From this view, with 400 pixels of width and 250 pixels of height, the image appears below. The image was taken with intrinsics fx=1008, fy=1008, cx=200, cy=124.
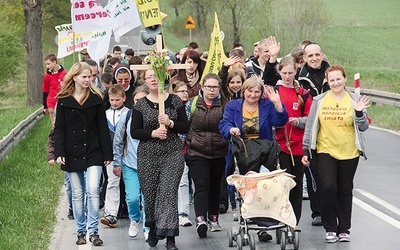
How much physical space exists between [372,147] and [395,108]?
22.7 feet

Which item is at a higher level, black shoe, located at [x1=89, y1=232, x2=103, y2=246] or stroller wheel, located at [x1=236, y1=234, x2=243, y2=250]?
stroller wheel, located at [x1=236, y1=234, x2=243, y2=250]

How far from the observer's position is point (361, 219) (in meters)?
11.5

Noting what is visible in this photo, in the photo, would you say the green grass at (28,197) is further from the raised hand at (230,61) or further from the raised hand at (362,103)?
the raised hand at (362,103)

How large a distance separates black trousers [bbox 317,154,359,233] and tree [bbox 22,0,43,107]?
21.4 metres

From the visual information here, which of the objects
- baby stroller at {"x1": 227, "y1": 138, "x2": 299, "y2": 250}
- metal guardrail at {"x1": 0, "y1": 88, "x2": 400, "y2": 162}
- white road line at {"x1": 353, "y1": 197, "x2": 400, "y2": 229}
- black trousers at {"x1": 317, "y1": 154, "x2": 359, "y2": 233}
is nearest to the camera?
baby stroller at {"x1": 227, "y1": 138, "x2": 299, "y2": 250}

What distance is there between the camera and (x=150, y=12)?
1599 cm

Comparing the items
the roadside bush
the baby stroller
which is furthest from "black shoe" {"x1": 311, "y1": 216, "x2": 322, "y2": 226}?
the roadside bush

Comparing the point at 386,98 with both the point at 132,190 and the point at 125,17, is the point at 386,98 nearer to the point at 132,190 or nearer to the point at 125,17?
the point at 125,17

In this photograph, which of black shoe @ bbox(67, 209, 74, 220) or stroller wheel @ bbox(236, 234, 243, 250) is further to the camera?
black shoe @ bbox(67, 209, 74, 220)

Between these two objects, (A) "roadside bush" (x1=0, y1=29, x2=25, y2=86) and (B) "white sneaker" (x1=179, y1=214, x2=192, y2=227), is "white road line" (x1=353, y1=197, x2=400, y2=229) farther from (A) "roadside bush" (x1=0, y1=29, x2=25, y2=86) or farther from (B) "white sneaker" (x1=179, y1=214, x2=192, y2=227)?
(A) "roadside bush" (x1=0, y1=29, x2=25, y2=86)

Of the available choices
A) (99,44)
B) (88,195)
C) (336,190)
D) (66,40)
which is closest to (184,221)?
(88,195)

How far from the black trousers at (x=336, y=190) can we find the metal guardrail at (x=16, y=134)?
568 centimetres

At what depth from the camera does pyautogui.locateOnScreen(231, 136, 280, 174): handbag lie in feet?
32.1

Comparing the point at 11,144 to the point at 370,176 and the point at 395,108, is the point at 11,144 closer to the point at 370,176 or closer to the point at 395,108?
the point at 370,176
